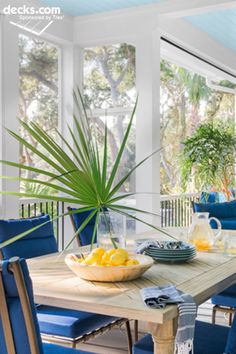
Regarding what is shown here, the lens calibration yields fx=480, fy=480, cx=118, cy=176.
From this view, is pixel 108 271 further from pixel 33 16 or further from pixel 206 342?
pixel 33 16

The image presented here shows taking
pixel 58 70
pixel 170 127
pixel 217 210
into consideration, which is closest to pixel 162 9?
pixel 58 70

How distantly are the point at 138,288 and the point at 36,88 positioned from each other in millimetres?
3863

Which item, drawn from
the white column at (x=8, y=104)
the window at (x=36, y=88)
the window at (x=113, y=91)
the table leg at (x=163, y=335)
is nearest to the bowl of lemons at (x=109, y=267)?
the table leg at (x=163, y=335)

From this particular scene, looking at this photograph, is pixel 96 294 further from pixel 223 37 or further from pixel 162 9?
pixel 223 37

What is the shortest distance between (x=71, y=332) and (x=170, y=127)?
885 cm

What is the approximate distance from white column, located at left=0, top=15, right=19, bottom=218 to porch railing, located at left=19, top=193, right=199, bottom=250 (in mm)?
367

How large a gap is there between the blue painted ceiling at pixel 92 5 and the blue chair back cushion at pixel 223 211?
7.43ft

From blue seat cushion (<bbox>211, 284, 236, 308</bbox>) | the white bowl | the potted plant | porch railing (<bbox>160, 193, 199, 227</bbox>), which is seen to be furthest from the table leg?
the potted plant

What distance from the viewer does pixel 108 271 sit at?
1923mm

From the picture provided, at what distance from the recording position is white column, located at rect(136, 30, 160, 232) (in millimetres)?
5336

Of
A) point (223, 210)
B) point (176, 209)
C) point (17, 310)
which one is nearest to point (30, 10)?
point (223, 210)

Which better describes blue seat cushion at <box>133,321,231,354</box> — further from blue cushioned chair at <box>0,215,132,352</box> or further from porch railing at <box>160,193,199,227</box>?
porch railing at <box>160,193,199,227</box>

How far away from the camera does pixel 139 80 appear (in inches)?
213

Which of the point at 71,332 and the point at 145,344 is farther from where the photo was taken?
the point at 71,332
